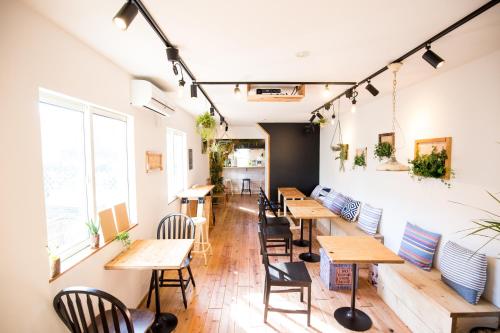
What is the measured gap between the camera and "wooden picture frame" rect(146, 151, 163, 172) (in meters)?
3.09

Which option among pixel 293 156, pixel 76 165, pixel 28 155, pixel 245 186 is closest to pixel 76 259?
pixel 76 165

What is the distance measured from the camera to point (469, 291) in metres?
2.10

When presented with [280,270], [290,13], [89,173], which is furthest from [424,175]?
[89,173]

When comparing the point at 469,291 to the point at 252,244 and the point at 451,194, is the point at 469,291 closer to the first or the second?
the point at 451,194

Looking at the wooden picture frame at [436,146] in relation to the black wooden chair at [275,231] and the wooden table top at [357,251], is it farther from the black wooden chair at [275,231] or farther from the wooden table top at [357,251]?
the black wooden chair at [275,231]

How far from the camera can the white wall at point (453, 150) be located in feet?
6.95

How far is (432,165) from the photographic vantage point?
262cm

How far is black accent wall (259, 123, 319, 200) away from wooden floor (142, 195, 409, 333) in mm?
3164

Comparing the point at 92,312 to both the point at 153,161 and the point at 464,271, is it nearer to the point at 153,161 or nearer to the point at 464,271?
the point at 153,161

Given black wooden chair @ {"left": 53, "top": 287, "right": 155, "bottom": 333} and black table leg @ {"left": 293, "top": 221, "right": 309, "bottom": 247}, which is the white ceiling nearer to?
black wooden chair @ {"left": 53, "top": 287, "right": 155, "bottom": 333}

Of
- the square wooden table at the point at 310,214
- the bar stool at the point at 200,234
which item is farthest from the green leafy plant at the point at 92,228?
the square wooden table at the point at 310,214

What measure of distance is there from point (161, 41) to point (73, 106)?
895mm

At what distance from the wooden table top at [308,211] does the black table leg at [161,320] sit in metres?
2.13

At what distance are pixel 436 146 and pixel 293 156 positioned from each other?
447 cm
